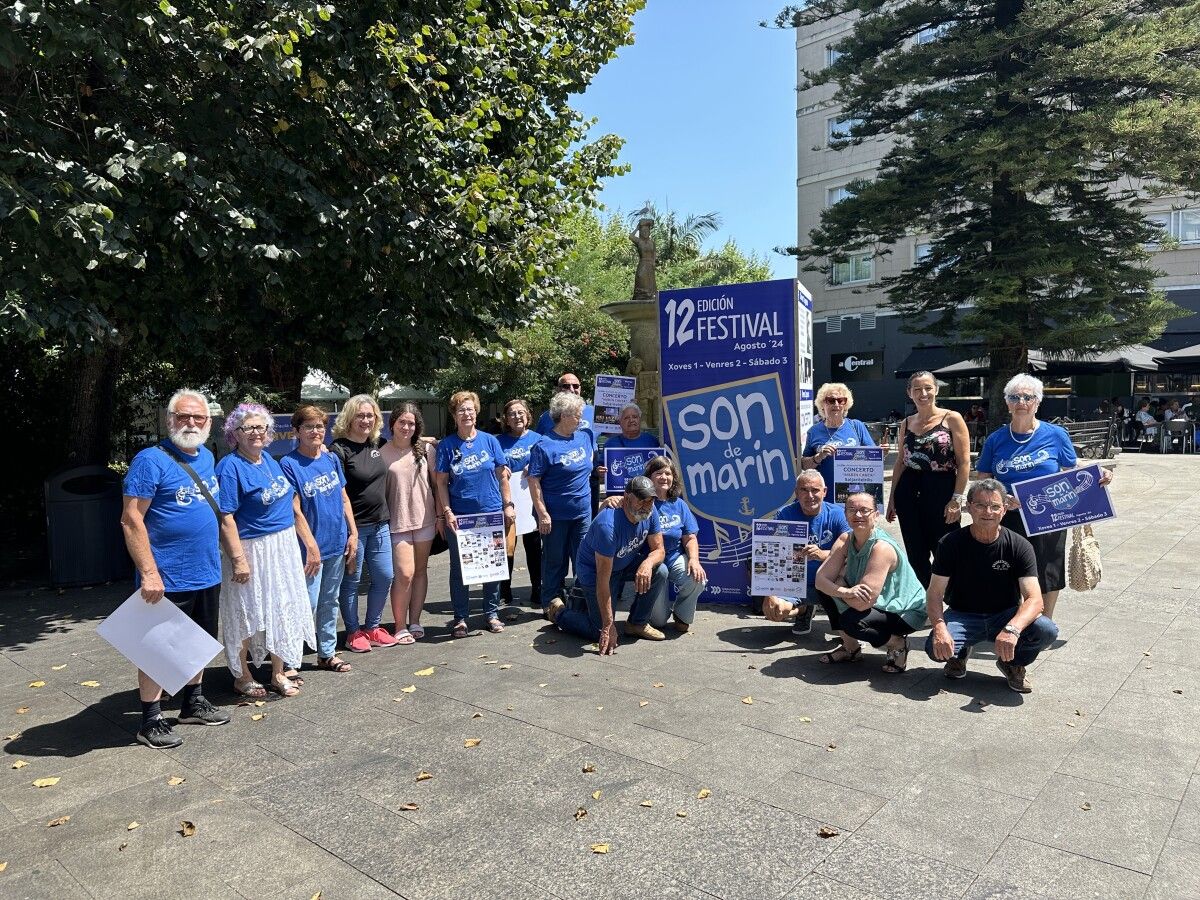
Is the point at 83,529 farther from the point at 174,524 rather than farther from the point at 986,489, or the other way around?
the point at 986,489

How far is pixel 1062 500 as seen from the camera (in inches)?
205

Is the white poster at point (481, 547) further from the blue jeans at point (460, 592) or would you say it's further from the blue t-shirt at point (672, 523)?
the blue t-shirt at point (672, 523)

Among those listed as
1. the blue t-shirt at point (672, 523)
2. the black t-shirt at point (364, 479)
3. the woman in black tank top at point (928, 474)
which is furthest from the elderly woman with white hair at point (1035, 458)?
the black t-shirt at point (364, 479)

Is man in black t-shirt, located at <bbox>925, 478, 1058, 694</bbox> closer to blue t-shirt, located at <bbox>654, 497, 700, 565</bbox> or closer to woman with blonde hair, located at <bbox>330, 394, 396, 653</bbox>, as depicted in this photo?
blue t-shirt, located at <bbox>654, 497, 700, 565</bbox>

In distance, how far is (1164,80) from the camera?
1545 cm

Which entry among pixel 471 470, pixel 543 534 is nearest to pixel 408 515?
pixel 471 470

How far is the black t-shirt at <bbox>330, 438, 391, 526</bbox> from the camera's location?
5762 millimetres

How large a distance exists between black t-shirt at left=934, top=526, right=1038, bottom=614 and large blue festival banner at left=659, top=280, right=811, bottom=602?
6.77 ft

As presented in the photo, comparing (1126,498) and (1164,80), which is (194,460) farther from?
(1164,80)

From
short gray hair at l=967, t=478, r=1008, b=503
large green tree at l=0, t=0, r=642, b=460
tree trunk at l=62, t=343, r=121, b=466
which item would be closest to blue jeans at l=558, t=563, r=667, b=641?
short gray hair at l=967, t=478, r=1008, b=503

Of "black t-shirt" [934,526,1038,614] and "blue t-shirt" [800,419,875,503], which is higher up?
"blue t-shirt" [800,419,875,503]

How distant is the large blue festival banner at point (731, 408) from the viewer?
6.86m

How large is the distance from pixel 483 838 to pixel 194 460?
8.08 ft

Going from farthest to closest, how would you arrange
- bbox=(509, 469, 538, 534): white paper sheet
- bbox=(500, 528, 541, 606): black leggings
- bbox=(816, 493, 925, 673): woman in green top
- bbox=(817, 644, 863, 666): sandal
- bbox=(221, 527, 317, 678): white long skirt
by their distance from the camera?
bbox=(500, 528, 541, 606): black leggings < bbox=(509, 469, 538, 534): white paper sheet < bbox=(817, 644, 863, 666): sandal < bbox=(816, 493, 925, 673): woman in green top < bbox=(221, 527, 317, 678): white long skirt
